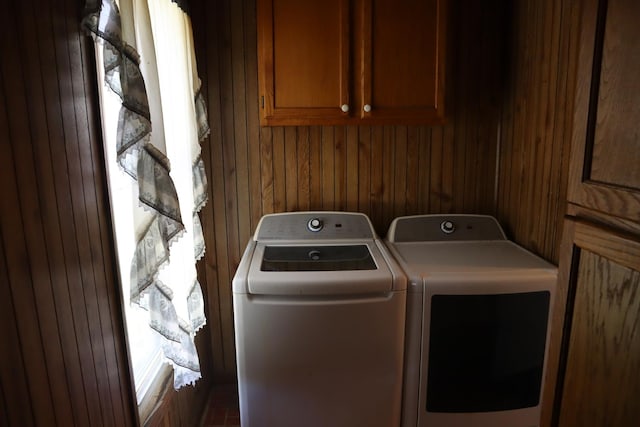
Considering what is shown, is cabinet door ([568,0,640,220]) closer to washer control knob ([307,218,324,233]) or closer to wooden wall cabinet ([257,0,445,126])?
wooden wall cabinet ([257,0,445,126])

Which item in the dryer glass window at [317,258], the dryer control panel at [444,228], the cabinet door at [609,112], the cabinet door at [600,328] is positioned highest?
the cabinet door at [609,112]

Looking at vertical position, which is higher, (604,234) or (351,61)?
(351,61)

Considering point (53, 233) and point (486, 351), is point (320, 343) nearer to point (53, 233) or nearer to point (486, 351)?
point (486, 351)

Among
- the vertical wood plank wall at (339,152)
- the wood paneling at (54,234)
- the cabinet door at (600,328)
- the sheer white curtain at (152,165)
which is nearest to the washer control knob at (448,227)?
the vertical wood plank wall at (339,152)

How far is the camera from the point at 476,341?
172 centimetres

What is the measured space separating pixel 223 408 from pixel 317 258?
105cm

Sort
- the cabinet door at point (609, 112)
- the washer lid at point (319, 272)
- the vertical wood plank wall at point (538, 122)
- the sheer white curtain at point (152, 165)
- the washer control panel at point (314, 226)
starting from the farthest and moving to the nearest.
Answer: the washer control panel at point (314, 226) < the vertical wood plank wall at point (538, 122) < the washer lid at point (319, 272) < the sheer white curtain at point (152, 165) < the cabinet door at point (609, 112)

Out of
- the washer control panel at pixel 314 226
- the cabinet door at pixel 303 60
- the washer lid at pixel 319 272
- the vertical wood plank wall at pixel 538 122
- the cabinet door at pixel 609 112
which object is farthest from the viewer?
the washer control panel at pixel 314 226

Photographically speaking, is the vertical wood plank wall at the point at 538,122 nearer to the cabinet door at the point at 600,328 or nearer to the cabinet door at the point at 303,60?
the cabinet door at the point at 303,60

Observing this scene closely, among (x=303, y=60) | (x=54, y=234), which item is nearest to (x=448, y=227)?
(x=303, y=60)

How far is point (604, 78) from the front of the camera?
799 millimetres

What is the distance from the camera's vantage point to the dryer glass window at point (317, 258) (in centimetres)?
179

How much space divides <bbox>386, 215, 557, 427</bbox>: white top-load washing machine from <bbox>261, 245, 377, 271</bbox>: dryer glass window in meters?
0.22

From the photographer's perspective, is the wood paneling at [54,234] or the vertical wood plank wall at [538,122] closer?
the wood paneling at [54,234]
